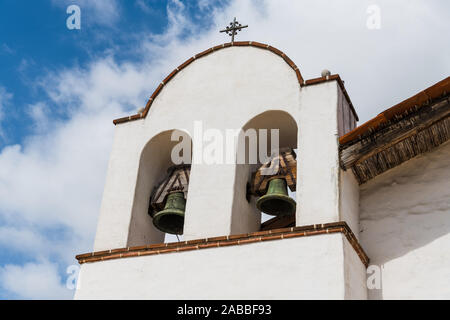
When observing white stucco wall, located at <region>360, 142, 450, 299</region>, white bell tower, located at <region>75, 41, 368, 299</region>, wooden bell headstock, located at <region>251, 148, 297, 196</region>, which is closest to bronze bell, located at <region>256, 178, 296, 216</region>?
wooden bell headstock, located at <region>251, 148, 297, 196</region>

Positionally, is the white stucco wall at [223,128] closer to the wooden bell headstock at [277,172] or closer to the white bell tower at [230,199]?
the white bell tower at [230,199]

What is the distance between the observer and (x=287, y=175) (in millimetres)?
7418

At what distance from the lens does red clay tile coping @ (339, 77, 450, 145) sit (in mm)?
6867

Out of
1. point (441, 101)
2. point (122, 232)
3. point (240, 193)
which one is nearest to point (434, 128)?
point (441, 101)

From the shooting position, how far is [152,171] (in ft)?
26.5

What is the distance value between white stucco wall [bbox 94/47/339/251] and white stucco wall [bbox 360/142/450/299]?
2.13 ft

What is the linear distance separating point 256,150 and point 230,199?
81 centimetres

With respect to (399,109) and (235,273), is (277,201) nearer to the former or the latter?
(235,273)

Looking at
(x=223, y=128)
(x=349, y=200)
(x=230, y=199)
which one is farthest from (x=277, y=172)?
(x=349, y=200)

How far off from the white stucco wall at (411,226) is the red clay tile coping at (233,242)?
11.1 inches

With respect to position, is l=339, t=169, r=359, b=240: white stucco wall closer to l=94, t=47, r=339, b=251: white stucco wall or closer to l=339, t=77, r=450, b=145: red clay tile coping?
l=94, t=47, r=339, b=251: white stucco wall

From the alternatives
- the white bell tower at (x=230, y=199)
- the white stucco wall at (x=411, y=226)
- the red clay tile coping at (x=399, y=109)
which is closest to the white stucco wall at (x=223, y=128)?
the white bell tower at (x=230, y=199)
